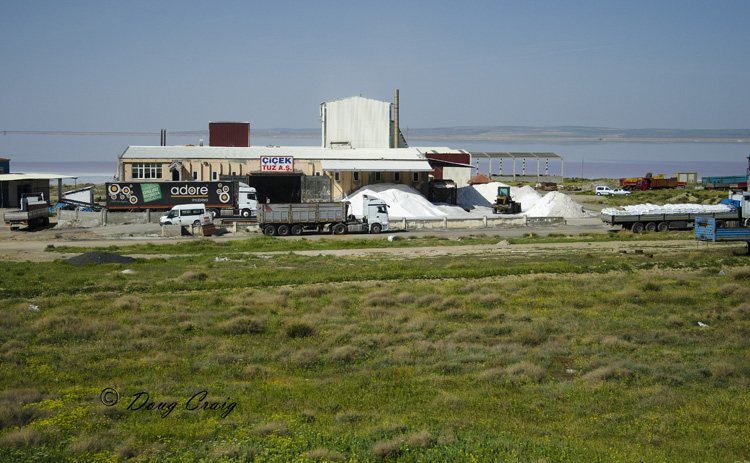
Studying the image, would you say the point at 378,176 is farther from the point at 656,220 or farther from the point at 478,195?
the point at 656,220

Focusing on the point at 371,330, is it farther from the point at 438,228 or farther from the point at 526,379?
the point at 438,228

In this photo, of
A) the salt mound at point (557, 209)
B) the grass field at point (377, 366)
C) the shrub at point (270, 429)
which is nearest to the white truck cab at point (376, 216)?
the salt mound at point (557, 209)

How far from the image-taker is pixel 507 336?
18.5 m

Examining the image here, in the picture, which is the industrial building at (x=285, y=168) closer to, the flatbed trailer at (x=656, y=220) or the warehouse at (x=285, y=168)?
the warehouse at (x=285, y=168)

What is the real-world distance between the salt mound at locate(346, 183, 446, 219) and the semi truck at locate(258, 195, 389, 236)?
257 inches

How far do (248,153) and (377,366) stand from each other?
5448cm

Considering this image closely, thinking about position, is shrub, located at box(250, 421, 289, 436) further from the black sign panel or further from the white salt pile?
the black sign panel

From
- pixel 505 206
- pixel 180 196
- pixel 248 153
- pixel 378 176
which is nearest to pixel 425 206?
pixel 505 206

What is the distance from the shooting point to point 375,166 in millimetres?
64375

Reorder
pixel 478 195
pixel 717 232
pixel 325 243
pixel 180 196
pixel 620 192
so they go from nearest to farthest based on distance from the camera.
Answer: pixel 717 232, pixel 325 243, pixel 180 196, pixel 478 195, pixel 620 192

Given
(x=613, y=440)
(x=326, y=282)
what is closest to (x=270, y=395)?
(x=613, y=440)

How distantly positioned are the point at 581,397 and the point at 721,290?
1342 centimetres

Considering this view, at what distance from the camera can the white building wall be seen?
3238 inches

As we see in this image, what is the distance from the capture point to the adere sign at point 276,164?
62906 millimetres
